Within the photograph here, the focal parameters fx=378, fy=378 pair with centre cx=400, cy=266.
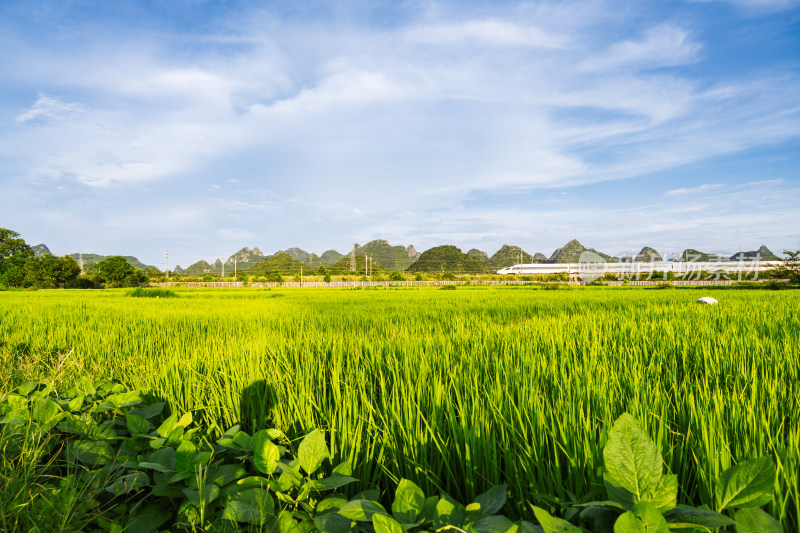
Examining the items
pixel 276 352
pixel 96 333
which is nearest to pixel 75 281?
pixel 96 333

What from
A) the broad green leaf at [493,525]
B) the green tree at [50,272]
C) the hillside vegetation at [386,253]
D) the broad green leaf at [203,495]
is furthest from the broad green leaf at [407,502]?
the hillside vegetation at [386,253]

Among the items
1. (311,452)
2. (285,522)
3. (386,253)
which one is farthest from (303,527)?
(386,253)

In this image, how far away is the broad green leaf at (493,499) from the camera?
2.30 feet

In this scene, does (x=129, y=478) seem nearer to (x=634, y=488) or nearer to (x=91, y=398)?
(x=91, y=398)

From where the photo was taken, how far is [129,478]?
3.31 feet

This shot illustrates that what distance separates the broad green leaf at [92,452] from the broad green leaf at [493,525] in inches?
45.4

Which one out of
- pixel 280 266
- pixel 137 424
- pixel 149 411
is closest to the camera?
pixel 137 424

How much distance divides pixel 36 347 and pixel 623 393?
453 cm

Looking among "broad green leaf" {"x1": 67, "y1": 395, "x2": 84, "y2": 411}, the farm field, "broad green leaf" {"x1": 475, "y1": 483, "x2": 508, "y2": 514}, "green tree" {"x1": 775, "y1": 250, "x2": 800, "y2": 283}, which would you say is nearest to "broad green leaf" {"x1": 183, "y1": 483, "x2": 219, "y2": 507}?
the farm field

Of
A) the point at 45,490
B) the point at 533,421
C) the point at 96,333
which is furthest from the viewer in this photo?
the point at 96,333

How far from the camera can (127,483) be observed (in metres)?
0.98

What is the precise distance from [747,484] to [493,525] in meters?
0.38

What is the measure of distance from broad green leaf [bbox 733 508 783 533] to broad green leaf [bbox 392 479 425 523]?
0.46 metres

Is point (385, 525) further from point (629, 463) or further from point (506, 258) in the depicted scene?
point (506, 258)
